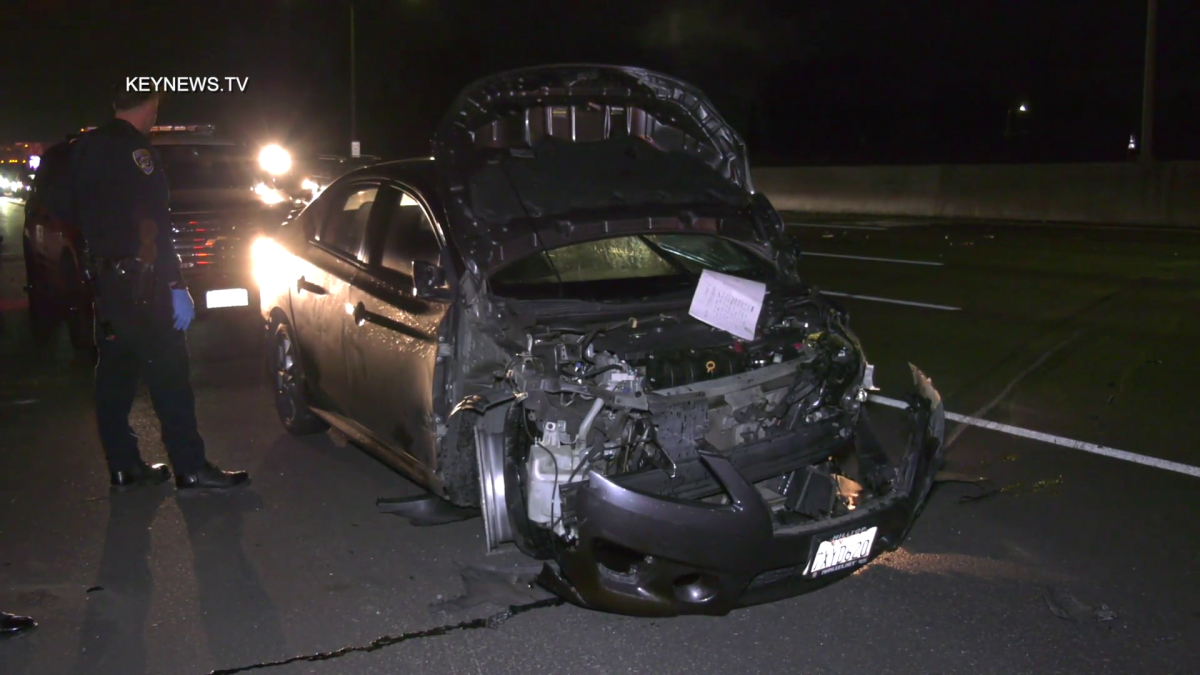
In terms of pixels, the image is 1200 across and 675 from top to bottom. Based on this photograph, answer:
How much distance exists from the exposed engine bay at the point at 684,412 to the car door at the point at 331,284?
1.71 metres

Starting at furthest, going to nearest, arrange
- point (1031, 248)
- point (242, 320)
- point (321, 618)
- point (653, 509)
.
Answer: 1. point (1031, 248)
2. point (242, 320)
3. point (321, 618)
4. point (653, 509)

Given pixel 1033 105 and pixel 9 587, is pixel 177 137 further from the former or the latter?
pixel 1033 105

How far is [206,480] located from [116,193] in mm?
1549

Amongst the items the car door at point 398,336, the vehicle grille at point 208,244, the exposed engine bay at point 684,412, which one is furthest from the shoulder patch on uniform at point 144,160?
the vehicle grille at point 208,244

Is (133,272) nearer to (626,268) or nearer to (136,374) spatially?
(136,374)

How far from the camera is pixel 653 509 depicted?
3.80 meters

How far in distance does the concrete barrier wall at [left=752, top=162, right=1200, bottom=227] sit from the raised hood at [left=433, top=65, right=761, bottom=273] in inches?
670

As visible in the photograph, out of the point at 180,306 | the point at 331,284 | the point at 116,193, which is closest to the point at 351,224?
the point at 331,284

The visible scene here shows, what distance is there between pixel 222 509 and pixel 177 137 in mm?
6944

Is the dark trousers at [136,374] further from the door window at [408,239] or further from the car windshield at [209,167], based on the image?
the car windshield at [209,167]

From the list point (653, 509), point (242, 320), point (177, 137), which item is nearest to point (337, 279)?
point (653, 509)

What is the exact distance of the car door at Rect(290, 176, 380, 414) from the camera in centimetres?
581

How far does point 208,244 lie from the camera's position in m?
9.95

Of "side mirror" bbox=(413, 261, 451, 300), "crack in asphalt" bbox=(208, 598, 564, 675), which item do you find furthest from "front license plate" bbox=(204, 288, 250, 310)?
"crack in asphalt" bbox=(208, 598, 564, 675)
